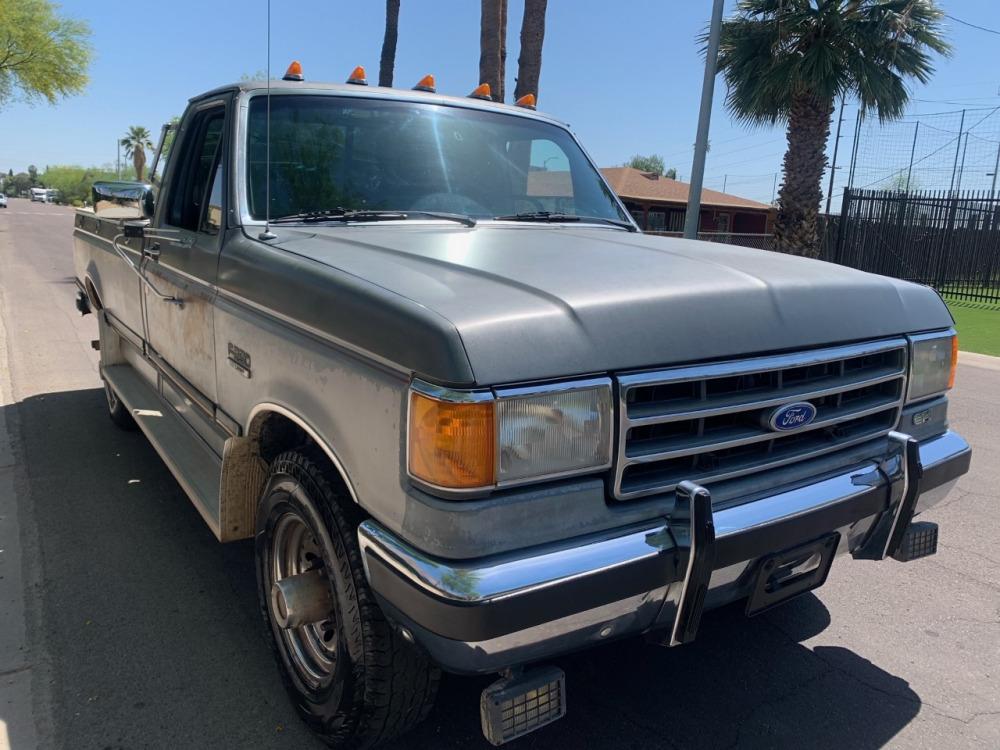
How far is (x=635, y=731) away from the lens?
257 cm

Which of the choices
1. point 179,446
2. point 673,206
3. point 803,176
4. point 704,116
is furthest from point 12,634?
point 673,206

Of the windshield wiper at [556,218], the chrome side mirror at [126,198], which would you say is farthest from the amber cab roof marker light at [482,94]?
the chrome side mirror at [126,198]

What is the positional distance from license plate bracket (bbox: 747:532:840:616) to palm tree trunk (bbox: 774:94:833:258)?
1397 centimetres

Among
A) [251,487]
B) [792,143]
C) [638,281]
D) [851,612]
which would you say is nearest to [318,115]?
[251,487]

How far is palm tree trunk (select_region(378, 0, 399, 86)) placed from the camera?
666 inches

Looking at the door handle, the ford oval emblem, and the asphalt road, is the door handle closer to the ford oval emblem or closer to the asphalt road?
the asphalt road

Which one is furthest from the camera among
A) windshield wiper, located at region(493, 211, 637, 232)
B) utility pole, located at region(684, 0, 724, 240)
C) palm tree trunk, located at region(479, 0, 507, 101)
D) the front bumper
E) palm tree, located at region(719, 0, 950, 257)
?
palm tree, located at region(719, 0, 950, 257)

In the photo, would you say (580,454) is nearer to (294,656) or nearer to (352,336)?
(352,336)

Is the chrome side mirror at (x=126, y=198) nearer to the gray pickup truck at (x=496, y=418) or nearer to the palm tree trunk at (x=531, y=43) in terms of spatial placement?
the gray pickup truck at (x=496, y=418)

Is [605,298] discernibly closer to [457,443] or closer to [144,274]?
[457,443]

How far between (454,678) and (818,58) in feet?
45.2

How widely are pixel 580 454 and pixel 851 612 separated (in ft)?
7.14

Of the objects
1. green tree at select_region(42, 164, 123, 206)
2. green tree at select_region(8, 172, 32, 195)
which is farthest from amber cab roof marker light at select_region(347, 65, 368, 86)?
green tree at select_region(8, 172, 32, 195)

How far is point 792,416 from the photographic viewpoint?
2246mm
